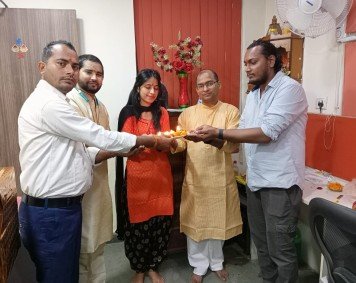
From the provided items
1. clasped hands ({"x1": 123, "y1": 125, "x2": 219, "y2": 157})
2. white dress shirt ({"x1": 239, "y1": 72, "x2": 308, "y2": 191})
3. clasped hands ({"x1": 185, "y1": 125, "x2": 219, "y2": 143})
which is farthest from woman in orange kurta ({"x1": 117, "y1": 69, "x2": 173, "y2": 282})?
white dress shirt ({"x1": 239, "y1": 72, "x2": 308, "y2": 191})

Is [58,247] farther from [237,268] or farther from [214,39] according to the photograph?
[214,39]

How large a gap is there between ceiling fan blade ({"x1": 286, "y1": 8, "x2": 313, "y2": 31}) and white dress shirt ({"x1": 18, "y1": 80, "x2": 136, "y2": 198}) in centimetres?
154

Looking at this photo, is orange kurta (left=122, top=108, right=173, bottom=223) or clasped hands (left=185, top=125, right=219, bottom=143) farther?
orange kurta (left=122, top=108, right=173, bottom=223)

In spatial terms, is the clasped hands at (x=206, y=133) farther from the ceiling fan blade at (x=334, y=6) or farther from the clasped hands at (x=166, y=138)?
the ceiling fan blade at (x=334, y=6)

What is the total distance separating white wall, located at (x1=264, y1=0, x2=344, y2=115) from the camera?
232 cm

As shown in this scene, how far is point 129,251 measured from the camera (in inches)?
93.1

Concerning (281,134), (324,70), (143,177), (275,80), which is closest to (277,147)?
(281,134)

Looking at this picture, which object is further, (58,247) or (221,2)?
(221,2)

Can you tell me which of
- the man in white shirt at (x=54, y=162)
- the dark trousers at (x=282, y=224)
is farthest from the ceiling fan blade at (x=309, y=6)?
the man in white shirt at (x=54, y=162)

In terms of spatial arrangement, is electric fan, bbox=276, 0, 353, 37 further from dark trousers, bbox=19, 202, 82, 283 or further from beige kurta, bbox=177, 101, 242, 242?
dark trousers, bbox=19, 202, 82, 283

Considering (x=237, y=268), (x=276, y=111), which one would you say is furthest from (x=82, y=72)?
(x=237, y=268)

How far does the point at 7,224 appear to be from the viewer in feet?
4.50

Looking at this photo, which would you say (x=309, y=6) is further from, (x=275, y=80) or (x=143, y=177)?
(x=143, y=177)

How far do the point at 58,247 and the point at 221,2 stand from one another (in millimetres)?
2861
